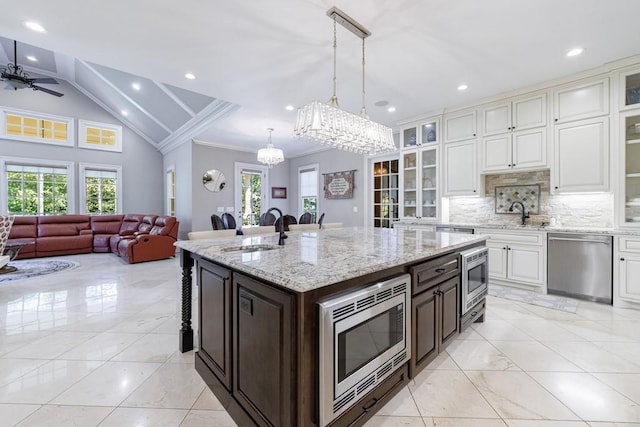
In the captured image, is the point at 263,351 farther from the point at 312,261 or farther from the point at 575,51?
the point at 575,51

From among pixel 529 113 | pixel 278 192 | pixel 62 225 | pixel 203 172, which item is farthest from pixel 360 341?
pixel 62 225

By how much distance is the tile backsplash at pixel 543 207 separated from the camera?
346 cm

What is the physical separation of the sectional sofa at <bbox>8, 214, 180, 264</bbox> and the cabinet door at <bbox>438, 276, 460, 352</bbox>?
575cm

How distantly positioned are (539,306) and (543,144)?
2083mm

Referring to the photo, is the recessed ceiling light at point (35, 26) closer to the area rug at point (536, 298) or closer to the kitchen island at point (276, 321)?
the kitchen island at point (276, 321)

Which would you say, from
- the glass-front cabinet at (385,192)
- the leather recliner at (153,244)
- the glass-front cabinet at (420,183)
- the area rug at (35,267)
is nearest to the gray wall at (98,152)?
the area rug at (35,267)

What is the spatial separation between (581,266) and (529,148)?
161cm

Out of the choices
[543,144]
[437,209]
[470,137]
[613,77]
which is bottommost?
[437,209]

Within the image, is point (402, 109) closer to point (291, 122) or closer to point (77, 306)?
point (291, 122)

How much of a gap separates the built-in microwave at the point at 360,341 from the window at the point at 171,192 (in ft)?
25.0

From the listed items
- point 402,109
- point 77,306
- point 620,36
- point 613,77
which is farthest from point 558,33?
point 77,306

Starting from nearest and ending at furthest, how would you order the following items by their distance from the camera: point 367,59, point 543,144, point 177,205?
point 367,59, point 543,144, point 177,205

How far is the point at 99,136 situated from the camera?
7.66 m

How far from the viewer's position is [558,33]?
2.55 m
